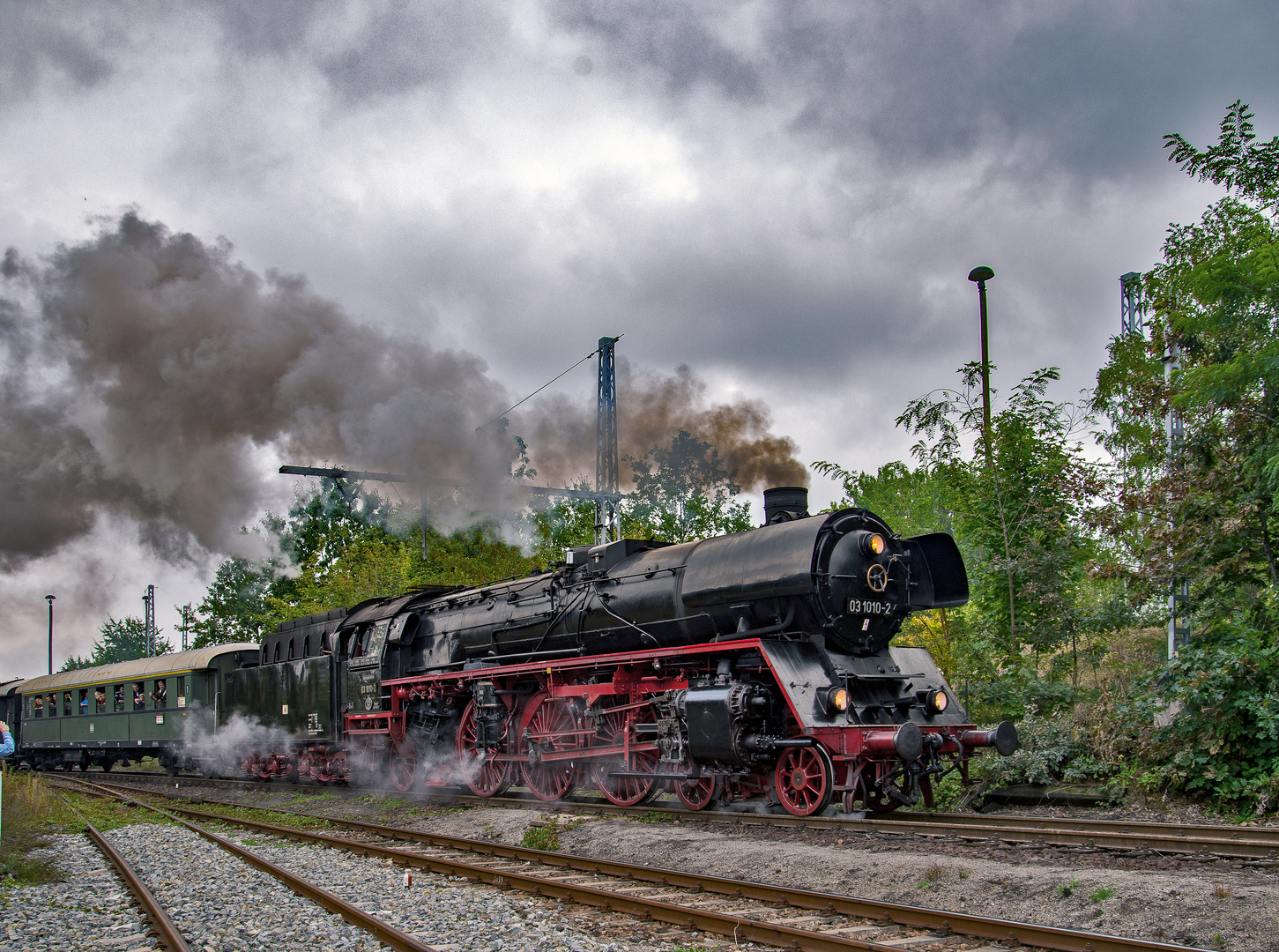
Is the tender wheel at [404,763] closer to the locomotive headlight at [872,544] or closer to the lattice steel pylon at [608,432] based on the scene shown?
the lattice steel pylon at [608,432]

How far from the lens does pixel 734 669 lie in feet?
33.5

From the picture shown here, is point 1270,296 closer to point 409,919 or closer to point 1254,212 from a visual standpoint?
point 1254,212

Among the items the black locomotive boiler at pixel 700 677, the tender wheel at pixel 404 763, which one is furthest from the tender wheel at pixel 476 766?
the tender wheel at pixel 404 763

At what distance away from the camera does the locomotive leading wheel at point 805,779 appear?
9117 mm

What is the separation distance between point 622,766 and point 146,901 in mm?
5618

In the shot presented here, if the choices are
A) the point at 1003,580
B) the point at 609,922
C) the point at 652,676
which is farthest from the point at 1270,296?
the point at 609,922

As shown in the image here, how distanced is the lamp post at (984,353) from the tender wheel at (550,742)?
727cm

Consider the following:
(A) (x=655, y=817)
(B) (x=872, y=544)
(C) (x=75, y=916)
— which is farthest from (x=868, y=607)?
(C) (x=75, y=916)

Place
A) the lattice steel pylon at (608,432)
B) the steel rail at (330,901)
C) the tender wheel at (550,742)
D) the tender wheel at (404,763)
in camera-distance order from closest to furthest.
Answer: the steel rail at (330,901)
the tender wheel at (550,742)
the tender wheel at (404,763)
the lattice steel pylon at (608,432)

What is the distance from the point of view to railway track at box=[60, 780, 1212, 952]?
5238 mm

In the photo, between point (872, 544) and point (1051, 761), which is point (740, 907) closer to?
point (872, 544)

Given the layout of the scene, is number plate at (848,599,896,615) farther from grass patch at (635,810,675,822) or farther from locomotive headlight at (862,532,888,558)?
grass patch at (635,810,675,822)

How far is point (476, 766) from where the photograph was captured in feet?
46.5

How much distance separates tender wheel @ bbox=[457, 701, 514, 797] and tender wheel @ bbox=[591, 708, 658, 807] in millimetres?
2113
